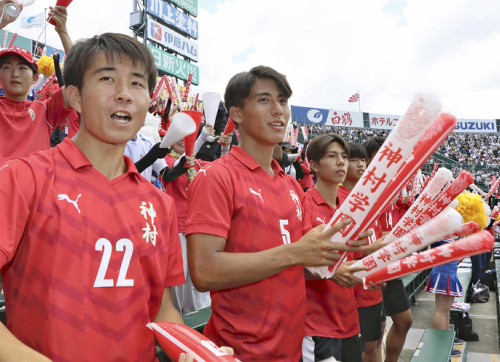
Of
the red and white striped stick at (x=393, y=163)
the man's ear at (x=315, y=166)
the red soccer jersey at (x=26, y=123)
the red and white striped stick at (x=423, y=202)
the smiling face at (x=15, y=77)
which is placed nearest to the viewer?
the red and white striped stick at (x=393, y=163)

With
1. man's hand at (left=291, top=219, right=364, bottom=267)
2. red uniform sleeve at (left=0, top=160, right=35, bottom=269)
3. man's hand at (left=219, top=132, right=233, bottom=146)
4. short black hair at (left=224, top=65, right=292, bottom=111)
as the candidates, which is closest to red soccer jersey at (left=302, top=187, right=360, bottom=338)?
short black hair at (left=224, top=65, right=292, bottom=111)

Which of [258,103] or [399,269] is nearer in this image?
[399,269]

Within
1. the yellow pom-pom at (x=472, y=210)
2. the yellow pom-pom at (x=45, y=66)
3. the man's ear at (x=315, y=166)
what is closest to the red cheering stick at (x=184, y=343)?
the yellow pom-pom at (x=472, y=210)

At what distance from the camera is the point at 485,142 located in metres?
38.6

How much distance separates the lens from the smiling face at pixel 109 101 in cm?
121

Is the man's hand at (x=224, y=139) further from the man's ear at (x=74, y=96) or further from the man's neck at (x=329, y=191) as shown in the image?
the man's ear at (x=74, y=96)

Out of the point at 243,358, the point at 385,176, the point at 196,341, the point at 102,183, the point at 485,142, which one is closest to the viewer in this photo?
the point at 196,341

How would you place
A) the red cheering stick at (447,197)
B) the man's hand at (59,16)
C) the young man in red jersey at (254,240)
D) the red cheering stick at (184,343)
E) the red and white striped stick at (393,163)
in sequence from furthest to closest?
1. the man's hand at (59,16)
2. the red cheering stick at (447,197)
3. the young man in red jersey at (254,240)
4. the red and white striped stick at (393,163)
5. the red cheering stick at (184,343)

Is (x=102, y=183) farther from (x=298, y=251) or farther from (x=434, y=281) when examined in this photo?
(x=434, y=281)

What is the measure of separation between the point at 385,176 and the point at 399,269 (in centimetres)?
37

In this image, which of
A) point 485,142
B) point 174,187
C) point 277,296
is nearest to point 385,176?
point 277,296

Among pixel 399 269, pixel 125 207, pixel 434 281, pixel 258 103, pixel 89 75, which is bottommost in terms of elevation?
pixel 434 281

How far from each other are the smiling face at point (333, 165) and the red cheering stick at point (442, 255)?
1.41 meters

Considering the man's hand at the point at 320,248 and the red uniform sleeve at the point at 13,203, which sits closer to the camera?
the red uniform sleeve at the point at 13,203
